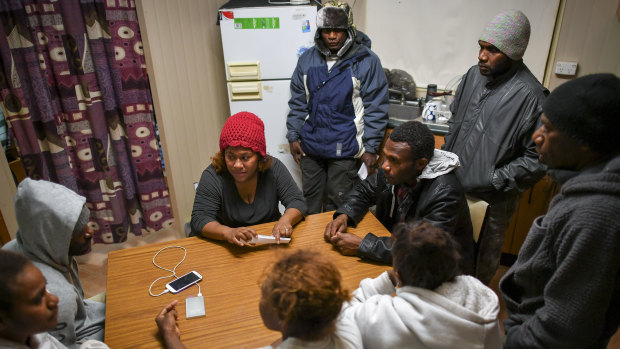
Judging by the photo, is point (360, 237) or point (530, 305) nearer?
point (530, 305)

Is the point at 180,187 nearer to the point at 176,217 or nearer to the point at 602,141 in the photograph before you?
the point at 176,217

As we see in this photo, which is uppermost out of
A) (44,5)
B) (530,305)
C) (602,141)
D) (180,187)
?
(44,5)

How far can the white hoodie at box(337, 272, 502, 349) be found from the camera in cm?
Result: 93

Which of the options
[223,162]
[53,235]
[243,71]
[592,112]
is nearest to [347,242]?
[223,162]

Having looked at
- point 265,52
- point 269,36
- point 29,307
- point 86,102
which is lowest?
point 29,307

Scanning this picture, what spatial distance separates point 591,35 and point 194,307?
2876mm

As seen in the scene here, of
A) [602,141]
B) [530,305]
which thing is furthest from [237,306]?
[602,141]

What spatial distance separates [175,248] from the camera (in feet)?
5.37

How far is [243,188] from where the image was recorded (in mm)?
1932

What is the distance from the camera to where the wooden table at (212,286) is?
47.4 inches

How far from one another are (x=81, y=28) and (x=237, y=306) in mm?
2168

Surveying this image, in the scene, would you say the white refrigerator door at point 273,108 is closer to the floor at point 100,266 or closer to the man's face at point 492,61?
the floor at point 100,266

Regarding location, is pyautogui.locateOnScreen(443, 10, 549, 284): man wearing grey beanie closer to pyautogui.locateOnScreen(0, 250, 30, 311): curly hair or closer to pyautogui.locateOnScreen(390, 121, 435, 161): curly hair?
pyautogui.locateOnScreen(390, 121, 435, 161): curly hair

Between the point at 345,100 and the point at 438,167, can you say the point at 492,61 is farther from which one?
the point at 345,100
